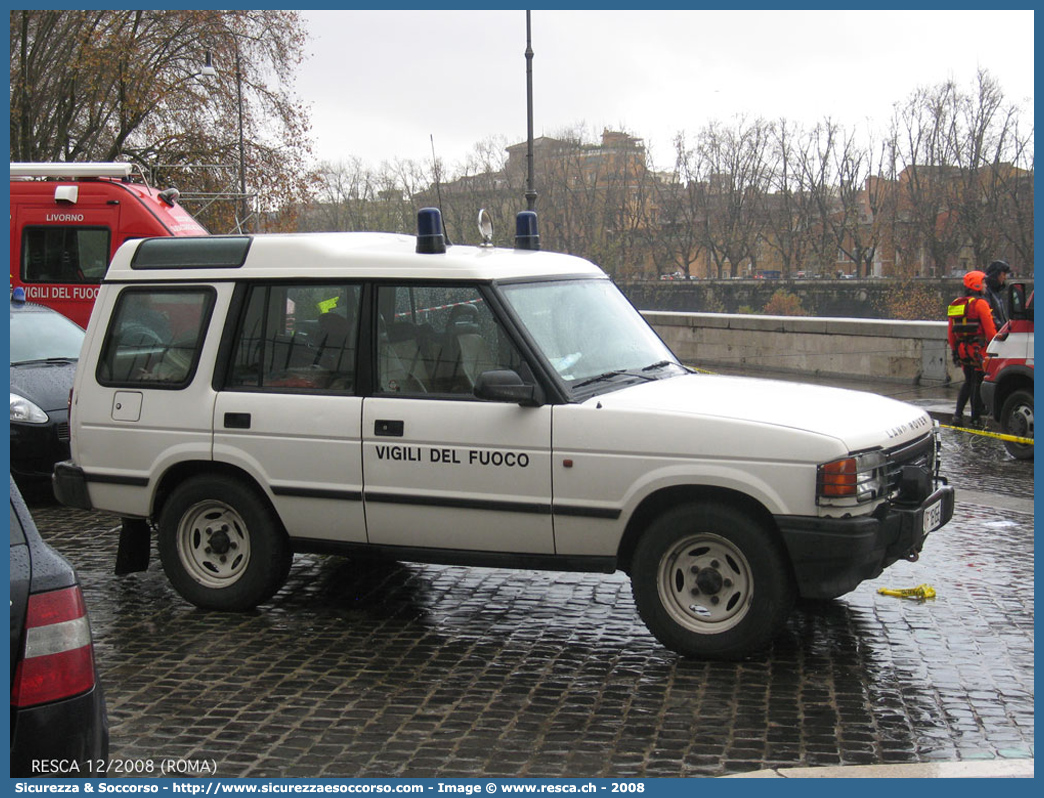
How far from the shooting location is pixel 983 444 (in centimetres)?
1305

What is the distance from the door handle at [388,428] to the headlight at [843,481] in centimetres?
208

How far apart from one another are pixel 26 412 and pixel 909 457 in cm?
717

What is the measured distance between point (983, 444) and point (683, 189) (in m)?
83.1

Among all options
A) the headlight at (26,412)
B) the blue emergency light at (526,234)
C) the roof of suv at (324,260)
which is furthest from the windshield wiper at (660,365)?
the headlight at (26,412)

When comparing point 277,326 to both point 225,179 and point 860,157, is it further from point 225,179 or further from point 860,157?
point 860,157

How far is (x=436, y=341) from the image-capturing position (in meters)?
6.13

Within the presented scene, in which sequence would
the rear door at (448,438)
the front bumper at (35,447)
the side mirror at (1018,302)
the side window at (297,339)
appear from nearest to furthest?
the rear door at (448,438) < the side window at (297,339) < the front bumper at (35,447) < the side mirror at (1018,302)

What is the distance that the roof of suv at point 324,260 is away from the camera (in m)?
6.20

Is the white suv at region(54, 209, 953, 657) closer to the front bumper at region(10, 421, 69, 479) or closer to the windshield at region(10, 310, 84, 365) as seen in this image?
the front bumper at region(10, 421, 69, 479)

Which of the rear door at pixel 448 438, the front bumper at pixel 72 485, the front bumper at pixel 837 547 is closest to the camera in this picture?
the front bumper at pixel 837 547

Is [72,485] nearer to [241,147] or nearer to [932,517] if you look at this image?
[932,517]

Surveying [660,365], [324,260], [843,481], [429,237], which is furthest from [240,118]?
[843,481]

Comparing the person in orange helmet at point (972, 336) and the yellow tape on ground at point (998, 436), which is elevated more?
the person in orange helmet at point (972, 336)

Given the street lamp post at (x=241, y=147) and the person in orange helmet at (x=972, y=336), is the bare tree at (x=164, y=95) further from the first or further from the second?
the person in orange helmet at (x=972, y=336)
